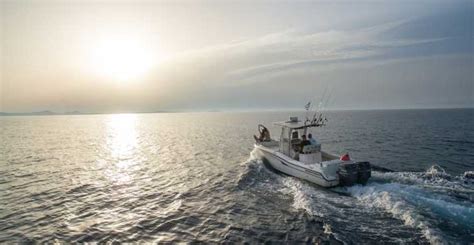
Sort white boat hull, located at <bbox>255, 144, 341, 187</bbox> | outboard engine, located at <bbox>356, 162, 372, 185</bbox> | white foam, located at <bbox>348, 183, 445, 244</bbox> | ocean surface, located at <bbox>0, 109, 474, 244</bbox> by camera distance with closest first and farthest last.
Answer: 1. white foam, located at <bbox>348, 183, 445, 244</bbox>
2. ocean surface, located at <bbox>0, 109, 474, 244</bbox>
3. outboard engine, located at <bbox>356, 162, 372, 185</bbox>
4. white boat hull, located at <bbox>255, 144, 341, 187</bbox>

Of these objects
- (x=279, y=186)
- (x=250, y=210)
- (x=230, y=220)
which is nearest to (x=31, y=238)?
(x=230, y=220)

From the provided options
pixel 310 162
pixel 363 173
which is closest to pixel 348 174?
pixel 363 173

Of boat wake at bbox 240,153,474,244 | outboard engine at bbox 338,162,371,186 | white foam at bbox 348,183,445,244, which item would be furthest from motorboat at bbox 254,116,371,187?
white foam at bbox 348,183,445,244

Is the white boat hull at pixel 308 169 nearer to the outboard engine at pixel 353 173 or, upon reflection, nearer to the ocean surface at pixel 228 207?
the outboard engine at pixel 353 173

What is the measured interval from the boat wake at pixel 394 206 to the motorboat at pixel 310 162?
626mm

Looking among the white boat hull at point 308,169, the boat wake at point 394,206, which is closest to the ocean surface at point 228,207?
the boat wake at point 394,206

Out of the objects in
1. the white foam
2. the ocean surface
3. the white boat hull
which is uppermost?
the white boat hull

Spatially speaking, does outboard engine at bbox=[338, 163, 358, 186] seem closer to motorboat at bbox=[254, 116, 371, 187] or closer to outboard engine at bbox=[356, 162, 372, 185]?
Result: motorboat at bbox=[254, 116, 371, 187]

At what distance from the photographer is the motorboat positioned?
56.2 ft

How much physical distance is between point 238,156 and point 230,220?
18.8 m

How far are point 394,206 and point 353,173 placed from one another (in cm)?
379

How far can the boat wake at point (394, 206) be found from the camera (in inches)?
427

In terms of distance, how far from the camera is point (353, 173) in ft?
55.6

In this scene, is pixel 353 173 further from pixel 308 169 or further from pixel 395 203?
pixel 395 203
